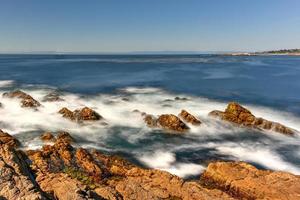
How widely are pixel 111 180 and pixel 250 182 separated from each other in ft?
23.9

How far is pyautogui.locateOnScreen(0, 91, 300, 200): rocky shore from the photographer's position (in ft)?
35.9

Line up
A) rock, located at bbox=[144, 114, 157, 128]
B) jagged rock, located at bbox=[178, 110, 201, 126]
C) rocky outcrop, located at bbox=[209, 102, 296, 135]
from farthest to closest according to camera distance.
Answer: jagged rock, located at bbox=[178, 110, 201, 126], rock, located at bbox=[144, 114, 157, 128], rocky outcrop, located at bbox=[209, 102, 296, 135]

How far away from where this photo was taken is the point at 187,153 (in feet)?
85.2

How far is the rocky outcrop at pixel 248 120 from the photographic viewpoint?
3231 centimetres

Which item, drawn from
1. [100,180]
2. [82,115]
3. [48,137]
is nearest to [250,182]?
[100,180]

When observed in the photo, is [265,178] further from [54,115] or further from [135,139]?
[54,115]

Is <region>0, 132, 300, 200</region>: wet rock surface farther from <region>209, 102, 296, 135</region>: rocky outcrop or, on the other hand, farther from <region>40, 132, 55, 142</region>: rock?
<region>209, 102, 296, 135</region>: rocky outcrop

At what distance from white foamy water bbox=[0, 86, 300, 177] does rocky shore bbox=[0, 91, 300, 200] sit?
12.0ft

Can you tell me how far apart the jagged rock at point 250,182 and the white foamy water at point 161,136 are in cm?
366

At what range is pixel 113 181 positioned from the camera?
17.4 metres

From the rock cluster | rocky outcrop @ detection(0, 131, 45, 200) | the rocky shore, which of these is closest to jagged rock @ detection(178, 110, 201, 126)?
the rock cluster

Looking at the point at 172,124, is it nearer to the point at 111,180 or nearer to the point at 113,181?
the point at 111,180

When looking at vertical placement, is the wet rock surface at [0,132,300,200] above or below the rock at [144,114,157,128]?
above

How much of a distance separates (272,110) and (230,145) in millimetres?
20160
